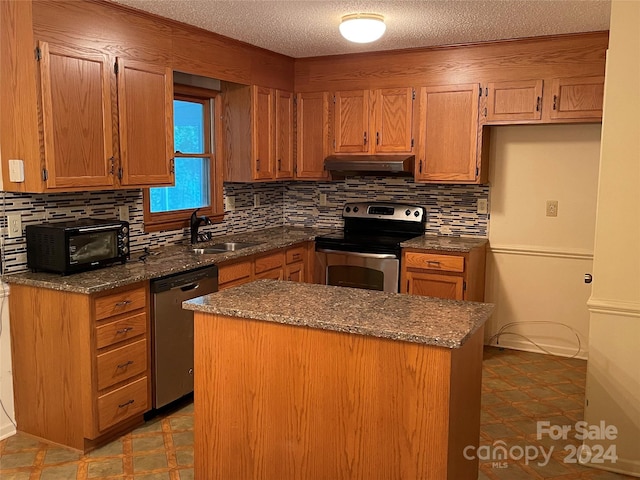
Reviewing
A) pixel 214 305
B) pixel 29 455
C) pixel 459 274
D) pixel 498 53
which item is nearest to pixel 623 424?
pixel 459 274

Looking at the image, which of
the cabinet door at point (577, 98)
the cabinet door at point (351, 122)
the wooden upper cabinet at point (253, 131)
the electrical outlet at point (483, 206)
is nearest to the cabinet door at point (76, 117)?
the wooden upper cabinet at point (253, 131)

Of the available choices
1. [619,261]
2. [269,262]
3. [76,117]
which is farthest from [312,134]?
[619,261]

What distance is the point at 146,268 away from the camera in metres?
3.40

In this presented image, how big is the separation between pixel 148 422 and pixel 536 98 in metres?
3.30

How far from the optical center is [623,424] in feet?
9.48

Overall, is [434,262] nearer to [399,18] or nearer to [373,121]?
[373,121]

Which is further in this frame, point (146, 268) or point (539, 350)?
point (539, 350)

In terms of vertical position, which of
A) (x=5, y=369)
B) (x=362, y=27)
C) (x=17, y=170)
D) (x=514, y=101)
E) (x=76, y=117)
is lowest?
(x=5, y=369)

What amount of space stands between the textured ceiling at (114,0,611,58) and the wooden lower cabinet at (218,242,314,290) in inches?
59.5

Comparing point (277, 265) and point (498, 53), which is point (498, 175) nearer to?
point (498, 53)

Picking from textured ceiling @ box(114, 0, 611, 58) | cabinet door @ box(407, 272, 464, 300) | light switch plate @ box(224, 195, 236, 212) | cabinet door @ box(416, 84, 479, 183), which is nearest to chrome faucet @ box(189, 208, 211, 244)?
light switch plate @ box(224, 195, 236, 212)

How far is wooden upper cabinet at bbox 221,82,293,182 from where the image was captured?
4.59 meters

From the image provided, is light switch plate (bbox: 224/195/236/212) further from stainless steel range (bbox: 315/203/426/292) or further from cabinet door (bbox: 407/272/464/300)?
cabinet door (bbox: 407/272/464/300)

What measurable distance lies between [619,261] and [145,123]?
2.64 m
